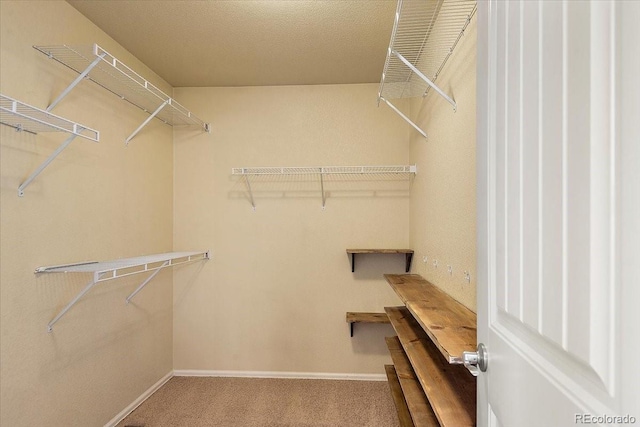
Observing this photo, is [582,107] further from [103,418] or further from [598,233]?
[103,418]

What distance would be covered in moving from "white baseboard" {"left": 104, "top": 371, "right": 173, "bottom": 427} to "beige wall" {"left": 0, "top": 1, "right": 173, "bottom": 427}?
4 centimetres

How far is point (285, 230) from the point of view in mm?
3148

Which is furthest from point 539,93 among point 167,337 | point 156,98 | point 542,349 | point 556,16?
point 167,337

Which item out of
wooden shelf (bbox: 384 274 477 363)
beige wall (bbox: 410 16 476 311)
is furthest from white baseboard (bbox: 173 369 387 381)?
wooden shelf (bbox: 384 274 477 363)

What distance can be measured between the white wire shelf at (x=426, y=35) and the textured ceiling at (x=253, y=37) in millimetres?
338

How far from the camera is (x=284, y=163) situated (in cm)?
315

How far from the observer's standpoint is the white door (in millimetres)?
415

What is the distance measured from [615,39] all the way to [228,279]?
10.0 feet

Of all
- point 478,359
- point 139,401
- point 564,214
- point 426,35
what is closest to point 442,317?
point 478,359

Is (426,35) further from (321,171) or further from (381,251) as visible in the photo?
(381,251)

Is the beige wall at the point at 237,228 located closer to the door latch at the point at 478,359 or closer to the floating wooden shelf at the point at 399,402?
the floating wooden shelf at the point at 399,402

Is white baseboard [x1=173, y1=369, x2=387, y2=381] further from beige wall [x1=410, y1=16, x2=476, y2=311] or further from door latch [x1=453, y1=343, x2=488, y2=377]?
door latch [x1=453, y1=343, x2=488, y2=377]

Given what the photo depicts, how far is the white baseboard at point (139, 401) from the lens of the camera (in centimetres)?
237

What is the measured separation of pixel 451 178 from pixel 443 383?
0.90 m
